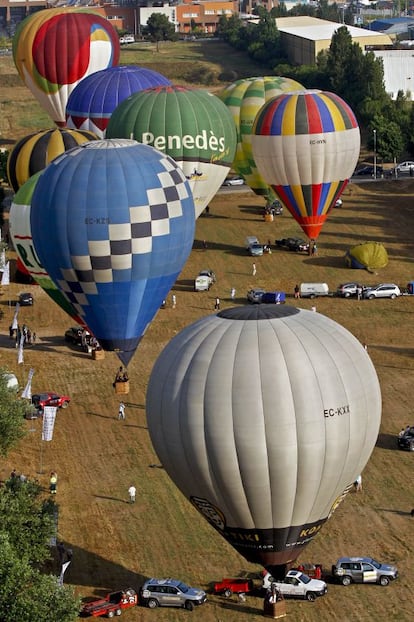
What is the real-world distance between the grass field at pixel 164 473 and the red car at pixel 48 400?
42 cm

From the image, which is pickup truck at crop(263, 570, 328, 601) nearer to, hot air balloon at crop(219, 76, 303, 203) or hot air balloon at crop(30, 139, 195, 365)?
hot air balloon at crop(30, 139, 195, 365)

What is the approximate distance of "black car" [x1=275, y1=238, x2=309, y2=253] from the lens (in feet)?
278

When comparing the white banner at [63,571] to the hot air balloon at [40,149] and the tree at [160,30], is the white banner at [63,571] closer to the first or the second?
the hot air balloon at [40,149]

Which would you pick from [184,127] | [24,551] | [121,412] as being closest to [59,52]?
[184,127]

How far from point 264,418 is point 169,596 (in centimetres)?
740

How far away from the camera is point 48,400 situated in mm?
60281

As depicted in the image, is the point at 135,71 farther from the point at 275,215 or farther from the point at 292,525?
the point at 292,525

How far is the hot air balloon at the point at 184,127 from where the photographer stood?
76875 millimetres

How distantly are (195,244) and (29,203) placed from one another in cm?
2064

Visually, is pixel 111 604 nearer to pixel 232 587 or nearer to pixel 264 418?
pixel 232 587

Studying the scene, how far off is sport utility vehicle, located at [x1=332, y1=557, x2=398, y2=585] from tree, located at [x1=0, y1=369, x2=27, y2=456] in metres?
11.8

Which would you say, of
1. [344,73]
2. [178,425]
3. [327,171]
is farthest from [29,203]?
[344,73]

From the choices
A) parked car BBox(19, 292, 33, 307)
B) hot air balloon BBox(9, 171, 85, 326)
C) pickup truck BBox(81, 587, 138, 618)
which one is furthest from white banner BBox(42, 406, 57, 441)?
parked car BBox(19, 292, 33, 307)

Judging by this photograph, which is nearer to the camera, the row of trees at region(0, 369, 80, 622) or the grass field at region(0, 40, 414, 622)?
the row of trees at region(0, 369, 80, 622)
